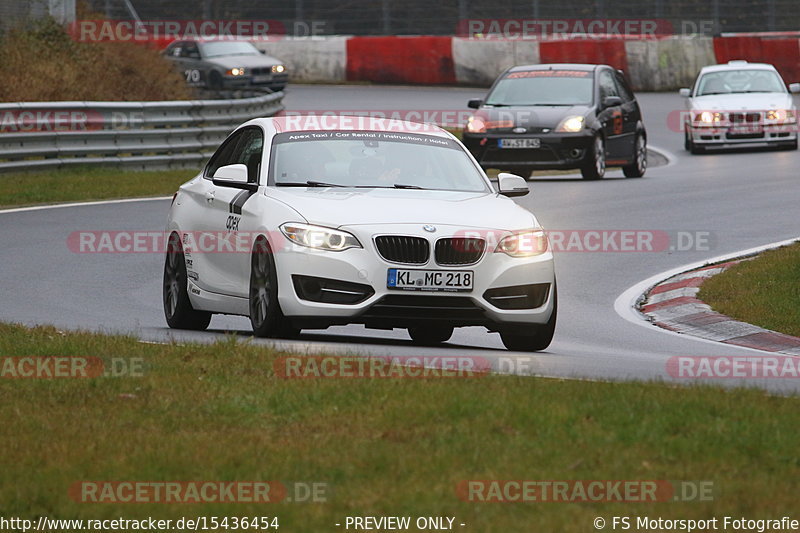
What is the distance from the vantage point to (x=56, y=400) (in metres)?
7.59

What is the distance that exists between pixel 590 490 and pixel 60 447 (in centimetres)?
214

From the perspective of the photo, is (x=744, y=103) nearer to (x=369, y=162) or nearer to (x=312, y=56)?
(x=369, y=162)

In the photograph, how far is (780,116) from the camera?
95.9ft

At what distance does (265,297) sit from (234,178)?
0.96 metres

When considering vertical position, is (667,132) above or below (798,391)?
below

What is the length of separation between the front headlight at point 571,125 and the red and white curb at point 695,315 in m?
8.30

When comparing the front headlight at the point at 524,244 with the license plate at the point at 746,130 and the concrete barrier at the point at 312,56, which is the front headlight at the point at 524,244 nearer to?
the license plate at the point at 746,130

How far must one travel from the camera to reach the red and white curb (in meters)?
11.9

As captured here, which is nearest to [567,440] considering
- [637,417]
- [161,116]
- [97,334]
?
[637,417]

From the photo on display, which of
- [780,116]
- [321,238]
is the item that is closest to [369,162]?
[321,238]

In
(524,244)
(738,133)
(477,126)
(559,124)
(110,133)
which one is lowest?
(738,133)

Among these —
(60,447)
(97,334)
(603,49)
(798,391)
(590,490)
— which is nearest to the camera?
(590,490)

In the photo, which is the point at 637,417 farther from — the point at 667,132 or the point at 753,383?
the point at 667,132

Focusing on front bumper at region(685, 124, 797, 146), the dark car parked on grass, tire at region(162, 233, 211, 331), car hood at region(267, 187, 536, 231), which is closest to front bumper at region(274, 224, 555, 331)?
car hood at region(267, 187, 536, 231)
